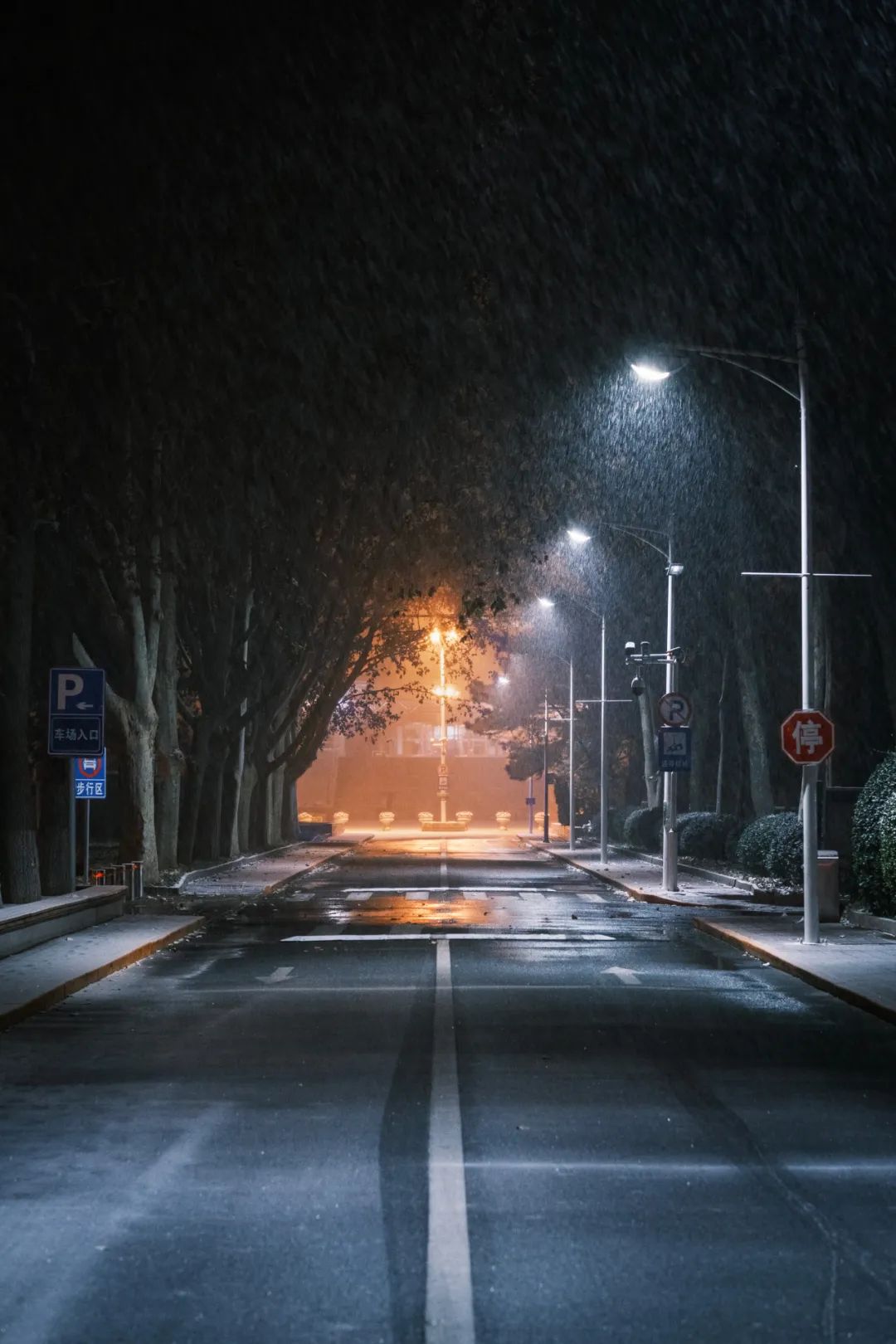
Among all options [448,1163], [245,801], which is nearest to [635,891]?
[245,801]

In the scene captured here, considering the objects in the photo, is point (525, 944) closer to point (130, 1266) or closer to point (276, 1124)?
point (276, 1124)

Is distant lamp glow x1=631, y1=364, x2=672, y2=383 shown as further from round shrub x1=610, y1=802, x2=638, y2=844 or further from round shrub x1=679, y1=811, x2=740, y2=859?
round shrub x1=610, y1=802, x2=638, y2=844

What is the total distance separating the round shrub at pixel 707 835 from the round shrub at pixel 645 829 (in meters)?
9.39

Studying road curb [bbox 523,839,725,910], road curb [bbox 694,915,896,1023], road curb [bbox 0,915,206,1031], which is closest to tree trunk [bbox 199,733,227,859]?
road curb [bbox 523,839,725,910]

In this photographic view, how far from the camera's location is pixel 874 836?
2634 cm

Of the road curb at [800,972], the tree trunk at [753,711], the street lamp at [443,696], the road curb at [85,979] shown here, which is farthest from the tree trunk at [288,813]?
the road curb at [85,979]

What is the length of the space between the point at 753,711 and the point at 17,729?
2597cm

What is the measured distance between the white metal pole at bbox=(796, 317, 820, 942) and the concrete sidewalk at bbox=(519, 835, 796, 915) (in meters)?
7.63

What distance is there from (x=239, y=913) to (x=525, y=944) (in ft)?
30.0

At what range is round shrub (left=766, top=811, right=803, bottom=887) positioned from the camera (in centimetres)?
3834

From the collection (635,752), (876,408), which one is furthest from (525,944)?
(635,752)

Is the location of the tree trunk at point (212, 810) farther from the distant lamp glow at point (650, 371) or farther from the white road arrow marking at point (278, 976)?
the white road arrow marking at point (278, 976)

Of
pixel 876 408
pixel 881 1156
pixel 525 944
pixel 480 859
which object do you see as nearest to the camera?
pixel 881 1156

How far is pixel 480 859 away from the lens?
61.2 meters
